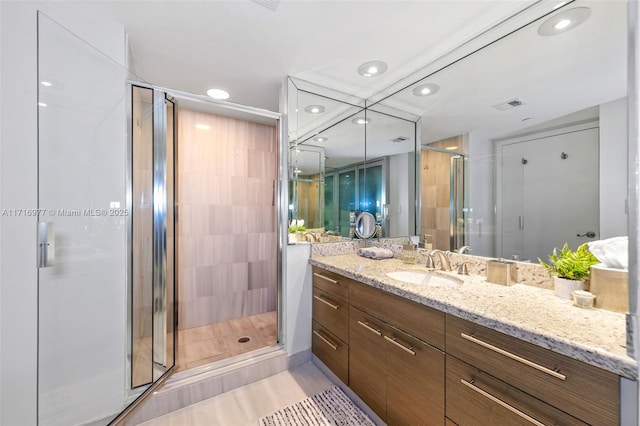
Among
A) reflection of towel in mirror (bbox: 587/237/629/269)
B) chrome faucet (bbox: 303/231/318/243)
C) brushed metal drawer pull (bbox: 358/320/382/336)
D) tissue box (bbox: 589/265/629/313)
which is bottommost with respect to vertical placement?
brushed metal drawer pull (bbox: 358/320/382/336)

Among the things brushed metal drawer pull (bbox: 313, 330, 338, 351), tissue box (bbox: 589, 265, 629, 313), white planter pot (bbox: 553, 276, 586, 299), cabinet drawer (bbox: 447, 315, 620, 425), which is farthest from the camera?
brushed metal drawer pull (bbox: 313, 330, 338, 351)

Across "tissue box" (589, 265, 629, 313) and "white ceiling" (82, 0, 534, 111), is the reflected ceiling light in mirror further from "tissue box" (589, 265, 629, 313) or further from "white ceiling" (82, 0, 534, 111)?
"tissue box" (589, 265, 629, 313)

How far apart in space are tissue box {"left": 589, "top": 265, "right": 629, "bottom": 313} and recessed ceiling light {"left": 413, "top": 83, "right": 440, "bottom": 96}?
1436mm

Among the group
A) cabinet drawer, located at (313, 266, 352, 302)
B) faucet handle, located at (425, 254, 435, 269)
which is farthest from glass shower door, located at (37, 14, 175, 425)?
faucet handle, located at (425, 254, 435, 269)

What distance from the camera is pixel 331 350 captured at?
1.80m

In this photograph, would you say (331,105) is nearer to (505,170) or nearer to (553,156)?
(505,170)

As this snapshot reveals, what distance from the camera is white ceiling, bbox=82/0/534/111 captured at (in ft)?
4.31

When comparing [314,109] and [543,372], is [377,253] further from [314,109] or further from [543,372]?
[314,109]

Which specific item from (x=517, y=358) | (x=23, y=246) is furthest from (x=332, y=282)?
(x=23, y=246)

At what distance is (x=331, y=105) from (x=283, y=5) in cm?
105

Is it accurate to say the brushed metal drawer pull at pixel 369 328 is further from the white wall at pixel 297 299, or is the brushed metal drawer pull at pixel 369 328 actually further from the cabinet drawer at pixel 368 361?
the white wall at pixel 297 299

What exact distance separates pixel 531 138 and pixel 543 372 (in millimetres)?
1125

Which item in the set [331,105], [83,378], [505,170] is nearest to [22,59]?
Result: [83,378]

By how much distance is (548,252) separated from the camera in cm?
126
